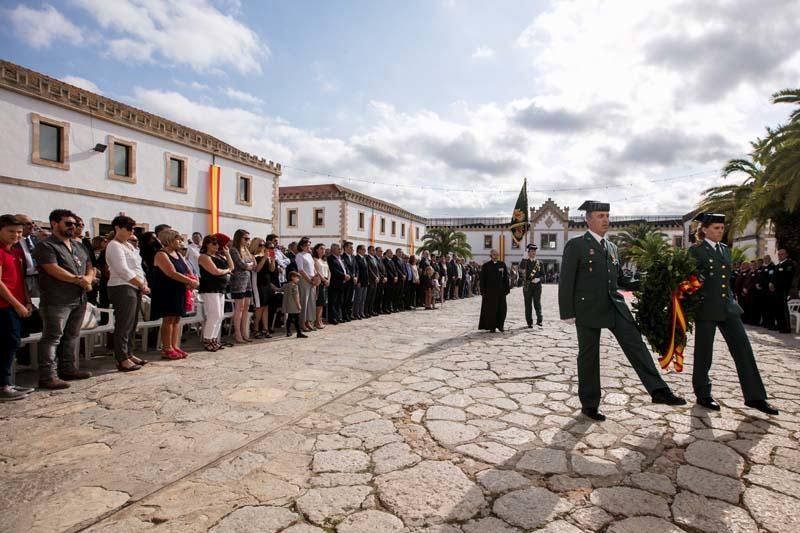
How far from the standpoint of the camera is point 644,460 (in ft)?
9.75

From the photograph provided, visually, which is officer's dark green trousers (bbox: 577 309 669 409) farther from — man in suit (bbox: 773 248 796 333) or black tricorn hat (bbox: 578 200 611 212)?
man in suit (bbox: 773 248 796 333)

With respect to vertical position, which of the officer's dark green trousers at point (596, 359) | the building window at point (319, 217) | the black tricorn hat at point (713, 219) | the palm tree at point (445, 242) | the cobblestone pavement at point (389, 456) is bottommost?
the cobblestone pavement at point (389, 456)

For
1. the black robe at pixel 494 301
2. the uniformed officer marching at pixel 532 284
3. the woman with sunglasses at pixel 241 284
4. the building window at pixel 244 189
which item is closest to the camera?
the woman with sunglasses at pixel 241 284

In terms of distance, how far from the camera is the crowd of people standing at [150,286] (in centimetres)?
454

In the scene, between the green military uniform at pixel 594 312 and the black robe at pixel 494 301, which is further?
the black robe at pixel 494 301

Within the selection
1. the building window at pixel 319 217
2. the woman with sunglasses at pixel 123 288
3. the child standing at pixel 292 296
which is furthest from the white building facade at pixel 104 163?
the woman with sunglasses at pixel 123 288

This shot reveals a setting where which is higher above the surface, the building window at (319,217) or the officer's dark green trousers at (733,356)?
the building window at (319,217)

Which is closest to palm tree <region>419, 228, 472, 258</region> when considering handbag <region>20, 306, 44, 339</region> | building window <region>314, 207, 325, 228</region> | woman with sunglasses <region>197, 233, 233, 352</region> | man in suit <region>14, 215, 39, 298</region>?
building window <region>314, 207, 325, 228</region>

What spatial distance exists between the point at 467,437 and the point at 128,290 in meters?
4.54

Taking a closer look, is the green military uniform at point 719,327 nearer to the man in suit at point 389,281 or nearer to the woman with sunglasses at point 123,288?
the woman with sunglasses at point 123,288

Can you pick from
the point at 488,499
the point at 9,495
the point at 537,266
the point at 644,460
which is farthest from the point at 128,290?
the point at 537,266

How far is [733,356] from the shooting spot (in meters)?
4.08

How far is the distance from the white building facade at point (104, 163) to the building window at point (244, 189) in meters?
0.06

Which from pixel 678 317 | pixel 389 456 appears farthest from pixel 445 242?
pixel 389 456
